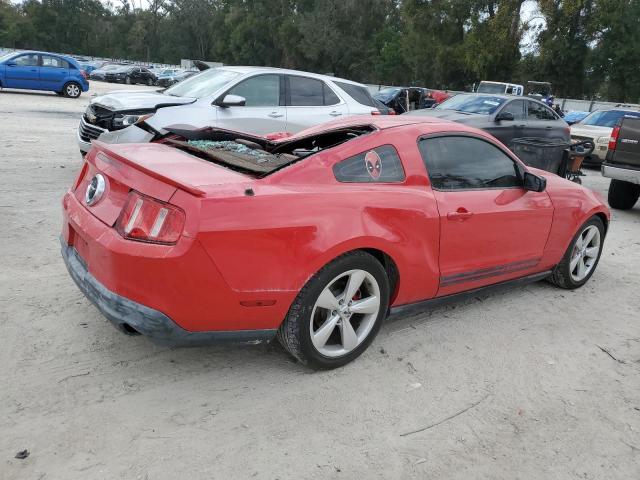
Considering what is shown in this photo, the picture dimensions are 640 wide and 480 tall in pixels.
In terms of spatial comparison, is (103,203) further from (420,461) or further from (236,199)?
(420,461)

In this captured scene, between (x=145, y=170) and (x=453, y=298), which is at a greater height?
(x=145, y=170)

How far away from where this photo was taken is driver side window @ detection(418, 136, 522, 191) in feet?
12.3

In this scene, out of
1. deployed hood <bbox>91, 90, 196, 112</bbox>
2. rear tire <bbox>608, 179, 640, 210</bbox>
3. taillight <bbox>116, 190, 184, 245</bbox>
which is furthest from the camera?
rear tire <bbox>608, 179, 640, 210</bbox>

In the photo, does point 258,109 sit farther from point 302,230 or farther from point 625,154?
point 625,154

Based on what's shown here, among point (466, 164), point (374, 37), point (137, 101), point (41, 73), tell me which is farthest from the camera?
point (374, 37)

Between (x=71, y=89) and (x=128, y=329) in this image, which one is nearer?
(x=128, y=329)

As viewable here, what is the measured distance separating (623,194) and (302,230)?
7908 millimetres

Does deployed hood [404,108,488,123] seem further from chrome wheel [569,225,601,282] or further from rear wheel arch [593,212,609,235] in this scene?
chrome wheel [569,225,601,282]

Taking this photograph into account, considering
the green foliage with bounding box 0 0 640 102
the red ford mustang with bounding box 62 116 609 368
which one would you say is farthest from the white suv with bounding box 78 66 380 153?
the green foliage with bounding box 0 0 640 102

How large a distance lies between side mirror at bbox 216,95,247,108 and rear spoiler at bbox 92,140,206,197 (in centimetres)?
386

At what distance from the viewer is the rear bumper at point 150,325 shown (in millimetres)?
2723

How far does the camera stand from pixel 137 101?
7.87m

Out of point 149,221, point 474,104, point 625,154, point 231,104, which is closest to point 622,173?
point 625,154

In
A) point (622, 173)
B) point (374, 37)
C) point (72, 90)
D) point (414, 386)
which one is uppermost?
point (374, 37)
